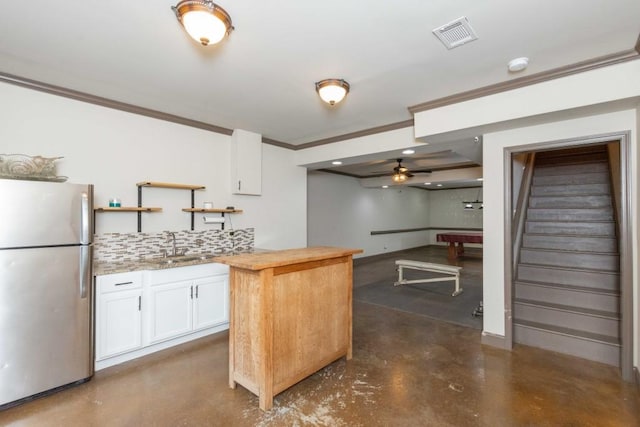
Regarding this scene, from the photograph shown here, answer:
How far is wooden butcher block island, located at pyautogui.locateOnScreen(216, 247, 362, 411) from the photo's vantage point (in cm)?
216

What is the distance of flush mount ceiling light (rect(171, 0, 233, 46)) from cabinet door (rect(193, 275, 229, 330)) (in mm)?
2457

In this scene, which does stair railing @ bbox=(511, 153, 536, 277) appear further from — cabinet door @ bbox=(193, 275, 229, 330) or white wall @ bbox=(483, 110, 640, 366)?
cabinet door @ bbox=(193, 275, 229, 330)

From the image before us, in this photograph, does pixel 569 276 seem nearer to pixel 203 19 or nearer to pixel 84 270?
pixel 203 19

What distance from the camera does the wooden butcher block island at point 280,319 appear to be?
7.07 ft

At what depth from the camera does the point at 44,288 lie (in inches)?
89.3

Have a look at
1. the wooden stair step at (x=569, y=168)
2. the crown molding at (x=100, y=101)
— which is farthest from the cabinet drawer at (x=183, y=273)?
the wooden stair step at (x=569, y=168)

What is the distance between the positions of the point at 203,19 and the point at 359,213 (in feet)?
23.4

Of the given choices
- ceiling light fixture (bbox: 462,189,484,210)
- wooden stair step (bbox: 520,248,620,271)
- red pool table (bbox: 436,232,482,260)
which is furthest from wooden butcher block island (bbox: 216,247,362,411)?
ceiling light fixture (bbox: 462,189,484,210)

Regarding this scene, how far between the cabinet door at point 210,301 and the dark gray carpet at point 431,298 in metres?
2.30

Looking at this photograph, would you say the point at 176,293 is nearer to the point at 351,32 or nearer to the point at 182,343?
the point at 182,343

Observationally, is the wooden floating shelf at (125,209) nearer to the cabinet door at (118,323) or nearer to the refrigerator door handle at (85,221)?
the refrigerator door handle at (85,221)

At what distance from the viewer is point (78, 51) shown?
2250 millimetres

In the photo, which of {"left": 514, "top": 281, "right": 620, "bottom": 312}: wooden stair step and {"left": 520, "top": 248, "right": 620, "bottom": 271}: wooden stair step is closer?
{"left": 514, "top": 281, "right": 620, "bottom": 312}: wooden stair step

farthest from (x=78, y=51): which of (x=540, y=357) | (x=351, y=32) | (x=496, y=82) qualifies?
(x=540, y=357)
